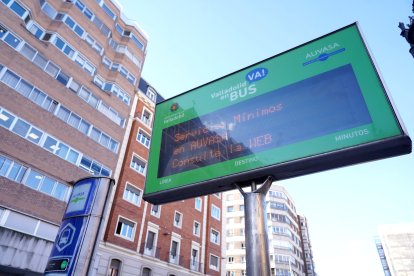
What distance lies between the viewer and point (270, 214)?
60.0m

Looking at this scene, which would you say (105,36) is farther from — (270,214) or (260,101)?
(270,214)

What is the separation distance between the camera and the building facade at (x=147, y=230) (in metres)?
20.7

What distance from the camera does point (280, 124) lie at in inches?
213

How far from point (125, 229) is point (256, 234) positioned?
1963 centimetres

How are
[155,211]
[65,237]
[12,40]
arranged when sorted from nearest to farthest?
[65,237] < [12,40] < [155,211]

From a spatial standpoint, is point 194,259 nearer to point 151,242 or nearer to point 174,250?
point 174,250

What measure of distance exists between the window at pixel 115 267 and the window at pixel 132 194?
4548 mm

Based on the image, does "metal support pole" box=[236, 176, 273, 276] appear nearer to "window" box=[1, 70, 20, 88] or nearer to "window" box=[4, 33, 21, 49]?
"window" box=[1, 70, 20, 88]

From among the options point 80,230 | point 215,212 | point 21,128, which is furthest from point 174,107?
point 215,212

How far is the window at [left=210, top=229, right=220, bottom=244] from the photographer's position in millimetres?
30930

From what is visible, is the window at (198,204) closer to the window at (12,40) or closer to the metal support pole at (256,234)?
the window at (12,40)

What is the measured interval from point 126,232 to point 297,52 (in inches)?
780

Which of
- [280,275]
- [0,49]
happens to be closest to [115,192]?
[0,49]

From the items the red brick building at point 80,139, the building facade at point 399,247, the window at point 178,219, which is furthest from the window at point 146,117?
the building facade at point 399,247
